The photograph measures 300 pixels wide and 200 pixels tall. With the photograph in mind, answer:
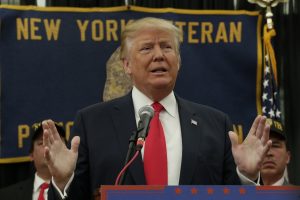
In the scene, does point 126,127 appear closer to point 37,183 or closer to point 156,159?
point 156,159

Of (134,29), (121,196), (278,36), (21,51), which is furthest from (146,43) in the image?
(278,36)

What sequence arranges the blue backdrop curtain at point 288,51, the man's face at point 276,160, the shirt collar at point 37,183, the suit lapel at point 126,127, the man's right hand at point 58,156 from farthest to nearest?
the blue backdrop curtain at point 288,51 < the man's face at point 276,160 < the shirt collar at point 37,183 < the suit lapel at point 126,127 < the man's right hand at point 58,156

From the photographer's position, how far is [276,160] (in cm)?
461

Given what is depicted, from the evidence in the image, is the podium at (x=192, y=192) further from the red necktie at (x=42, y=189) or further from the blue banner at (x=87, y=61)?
the blue banner at (x=87, y=61)

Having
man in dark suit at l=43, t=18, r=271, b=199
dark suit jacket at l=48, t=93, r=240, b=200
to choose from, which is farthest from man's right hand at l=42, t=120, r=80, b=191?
dark suit jacket at l=48, t=93, r=240, b=200

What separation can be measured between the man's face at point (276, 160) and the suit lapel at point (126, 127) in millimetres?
1884

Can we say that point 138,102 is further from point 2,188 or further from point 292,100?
point 292,100

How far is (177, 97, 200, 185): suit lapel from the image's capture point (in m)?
2.72

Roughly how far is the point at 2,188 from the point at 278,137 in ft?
5.99

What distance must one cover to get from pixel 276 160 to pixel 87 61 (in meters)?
1.40

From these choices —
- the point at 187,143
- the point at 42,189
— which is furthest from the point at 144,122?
the point at 42,189

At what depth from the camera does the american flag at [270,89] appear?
15.8 ft

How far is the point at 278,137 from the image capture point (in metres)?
4.68

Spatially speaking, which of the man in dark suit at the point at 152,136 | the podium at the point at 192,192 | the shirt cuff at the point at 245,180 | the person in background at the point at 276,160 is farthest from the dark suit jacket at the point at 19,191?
the podium at the point at 192,192
